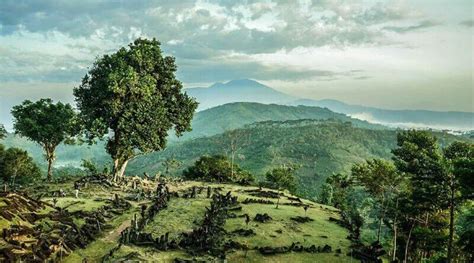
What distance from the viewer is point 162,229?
43125mm

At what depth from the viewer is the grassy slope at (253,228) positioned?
3534cm

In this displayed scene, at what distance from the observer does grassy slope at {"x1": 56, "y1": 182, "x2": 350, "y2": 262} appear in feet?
116

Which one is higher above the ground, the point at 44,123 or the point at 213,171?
the point at 44,123

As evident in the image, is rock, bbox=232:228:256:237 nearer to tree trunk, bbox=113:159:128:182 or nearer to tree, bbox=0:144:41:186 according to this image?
tree trunk, bbox=113:159:128:182

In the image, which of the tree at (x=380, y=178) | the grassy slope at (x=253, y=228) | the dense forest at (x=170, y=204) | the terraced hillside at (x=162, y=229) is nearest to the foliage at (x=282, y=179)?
the dense forest at (x=170, y=204)

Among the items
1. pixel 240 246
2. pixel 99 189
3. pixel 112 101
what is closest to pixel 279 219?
pixel 240 246

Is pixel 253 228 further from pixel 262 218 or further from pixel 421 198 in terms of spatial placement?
pixel 421 198

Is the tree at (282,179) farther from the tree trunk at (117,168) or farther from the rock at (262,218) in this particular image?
the rock at (262,218)

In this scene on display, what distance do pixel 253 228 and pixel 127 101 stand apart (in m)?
33.4

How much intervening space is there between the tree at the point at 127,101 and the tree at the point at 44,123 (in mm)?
12708

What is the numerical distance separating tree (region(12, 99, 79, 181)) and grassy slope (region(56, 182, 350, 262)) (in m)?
36.6

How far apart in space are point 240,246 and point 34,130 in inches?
2245

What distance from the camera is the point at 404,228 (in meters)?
62.1

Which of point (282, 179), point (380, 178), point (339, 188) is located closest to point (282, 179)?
point (282, 179)
